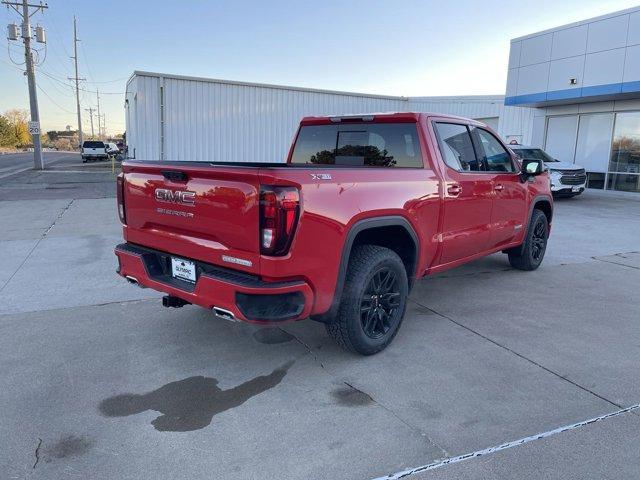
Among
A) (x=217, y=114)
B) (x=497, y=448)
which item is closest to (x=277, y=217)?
(x=497, y=448)

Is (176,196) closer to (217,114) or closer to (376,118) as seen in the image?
(376,118)

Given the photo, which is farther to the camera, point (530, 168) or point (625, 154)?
point (625, 154)

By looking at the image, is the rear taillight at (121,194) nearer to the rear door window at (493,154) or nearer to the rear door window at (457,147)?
the rear door window at (457,147)

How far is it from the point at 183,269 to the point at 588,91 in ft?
57.0

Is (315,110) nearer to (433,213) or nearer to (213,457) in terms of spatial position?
(433,213)

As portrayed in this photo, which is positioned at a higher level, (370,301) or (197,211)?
(197,211)

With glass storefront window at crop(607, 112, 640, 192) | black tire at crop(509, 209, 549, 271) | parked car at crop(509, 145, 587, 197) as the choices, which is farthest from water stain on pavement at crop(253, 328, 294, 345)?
glass storefront window at crop(607, 112, 640, 192)

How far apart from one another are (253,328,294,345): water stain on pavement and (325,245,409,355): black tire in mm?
596

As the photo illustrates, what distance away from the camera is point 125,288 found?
17.9 ft

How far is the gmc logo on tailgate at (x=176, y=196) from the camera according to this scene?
323cm

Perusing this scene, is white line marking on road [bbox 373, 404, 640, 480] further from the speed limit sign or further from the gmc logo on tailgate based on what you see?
the speed limit sign

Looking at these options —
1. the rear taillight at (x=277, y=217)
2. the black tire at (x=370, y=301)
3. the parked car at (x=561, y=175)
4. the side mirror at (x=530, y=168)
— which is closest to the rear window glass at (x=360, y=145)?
the black tire at (x=370, y=301)

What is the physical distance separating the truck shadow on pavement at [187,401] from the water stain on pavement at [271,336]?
2.07ft

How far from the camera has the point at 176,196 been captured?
10.9 ft
